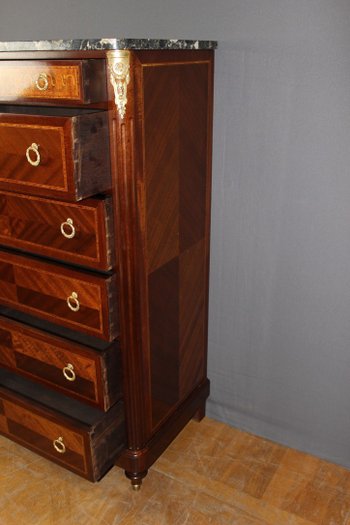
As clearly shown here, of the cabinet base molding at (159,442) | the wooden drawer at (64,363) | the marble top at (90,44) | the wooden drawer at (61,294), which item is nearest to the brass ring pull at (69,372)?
the wooden drawer at (64,363)

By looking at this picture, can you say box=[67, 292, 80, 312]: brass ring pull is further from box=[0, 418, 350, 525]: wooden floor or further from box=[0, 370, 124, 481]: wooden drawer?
box=[0, 418, 350, 525]: wooden floor

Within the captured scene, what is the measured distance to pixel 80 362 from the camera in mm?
1420

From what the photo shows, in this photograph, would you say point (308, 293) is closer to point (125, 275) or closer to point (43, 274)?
point (125, 275)

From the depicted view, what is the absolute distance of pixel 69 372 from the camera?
4.83 feet

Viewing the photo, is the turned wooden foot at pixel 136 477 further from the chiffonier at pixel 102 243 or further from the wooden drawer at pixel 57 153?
the wooden drawer at pixel 57 153

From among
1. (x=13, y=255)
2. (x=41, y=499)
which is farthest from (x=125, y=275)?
(x=41, y=499)

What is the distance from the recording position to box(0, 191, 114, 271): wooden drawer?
4.18 feet

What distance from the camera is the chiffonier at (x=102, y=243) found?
118 centimetres

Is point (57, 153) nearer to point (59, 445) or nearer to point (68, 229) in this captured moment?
point (68, 229)

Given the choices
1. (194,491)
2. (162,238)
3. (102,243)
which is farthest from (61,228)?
(194,491)

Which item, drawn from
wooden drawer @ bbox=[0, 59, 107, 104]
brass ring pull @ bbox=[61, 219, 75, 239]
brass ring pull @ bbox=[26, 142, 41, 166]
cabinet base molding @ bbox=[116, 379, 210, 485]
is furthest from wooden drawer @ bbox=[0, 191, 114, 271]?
cabinet base molding @ bbox=[116, 379, 210, 485]

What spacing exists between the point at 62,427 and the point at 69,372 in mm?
152

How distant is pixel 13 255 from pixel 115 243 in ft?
1.12

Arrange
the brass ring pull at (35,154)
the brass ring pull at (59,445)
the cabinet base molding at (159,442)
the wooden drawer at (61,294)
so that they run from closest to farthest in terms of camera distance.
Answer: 1. the brass ring pull at (35,154)
2. the wooden drawer at (61,294)
3. the brass ring pull at (59,445)
4. the cabinet base molding at (159,442)
